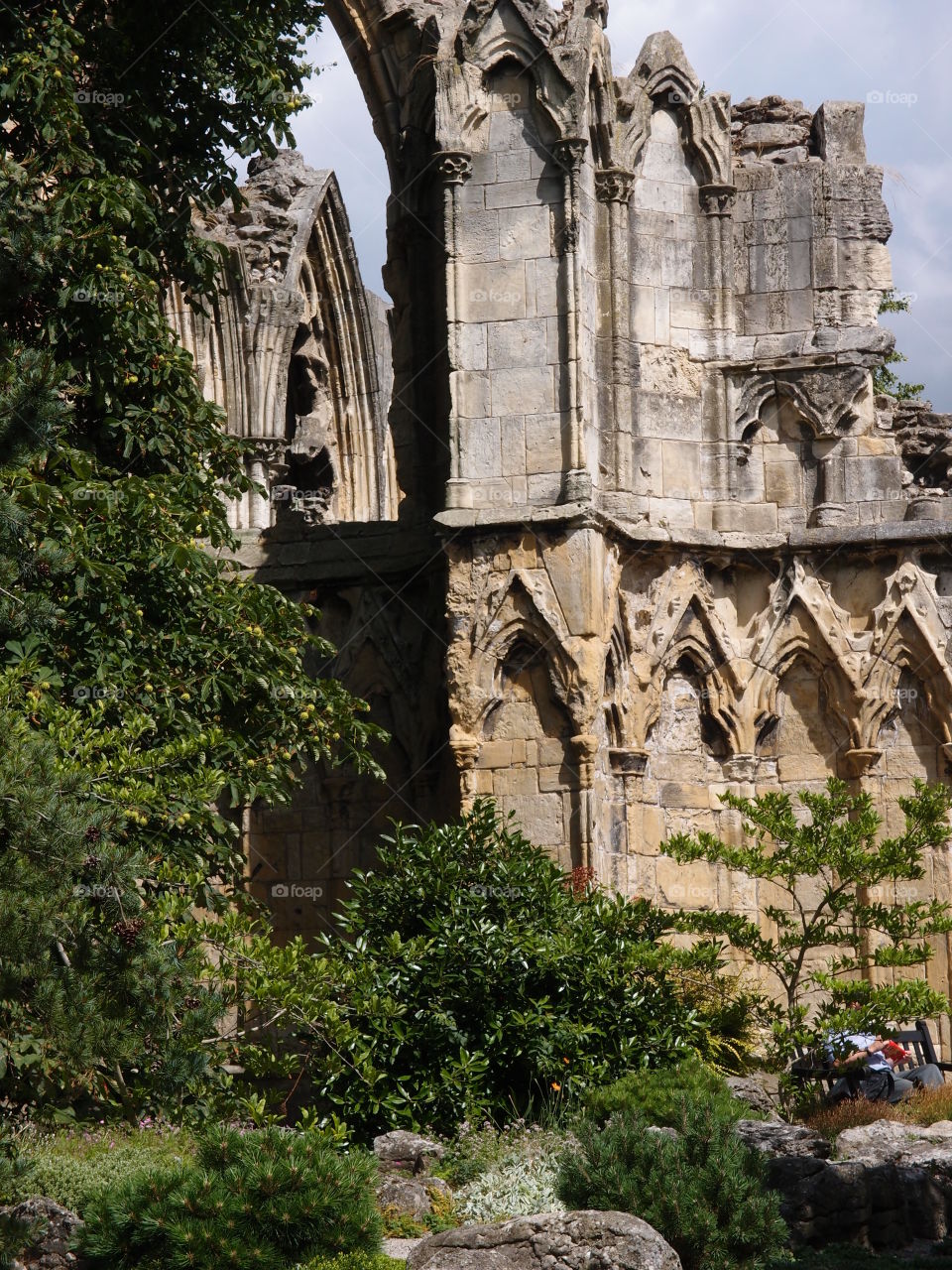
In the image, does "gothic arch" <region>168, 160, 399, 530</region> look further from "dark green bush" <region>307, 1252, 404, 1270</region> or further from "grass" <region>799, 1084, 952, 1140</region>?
"dark green bush" <region>307, 1252, 404, 1270</region>

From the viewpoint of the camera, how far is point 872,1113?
531 inches

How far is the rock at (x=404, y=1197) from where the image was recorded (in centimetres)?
1159

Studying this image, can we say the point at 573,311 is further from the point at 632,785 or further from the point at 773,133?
the point at 632,785

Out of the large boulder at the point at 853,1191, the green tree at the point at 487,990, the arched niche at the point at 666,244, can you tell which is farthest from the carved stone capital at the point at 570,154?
the large boulder at the point at 853,1191

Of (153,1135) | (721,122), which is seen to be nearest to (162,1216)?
(153,1135)

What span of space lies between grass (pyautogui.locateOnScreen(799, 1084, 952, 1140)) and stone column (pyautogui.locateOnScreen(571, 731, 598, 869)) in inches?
104

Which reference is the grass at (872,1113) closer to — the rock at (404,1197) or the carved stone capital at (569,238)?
the rock at (404,1197)

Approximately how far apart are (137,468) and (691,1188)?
616 cm

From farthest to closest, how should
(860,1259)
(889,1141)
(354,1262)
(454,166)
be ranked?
(454,166)
(889,1141)
(860,1259)
(354,1262)

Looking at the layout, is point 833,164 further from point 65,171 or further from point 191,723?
point 191,723

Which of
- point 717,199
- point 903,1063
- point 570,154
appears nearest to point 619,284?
point 570,154

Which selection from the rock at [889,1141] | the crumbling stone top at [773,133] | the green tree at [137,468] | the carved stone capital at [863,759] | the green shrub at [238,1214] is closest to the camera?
the green shrub at [238,1214]

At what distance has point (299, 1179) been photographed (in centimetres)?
996

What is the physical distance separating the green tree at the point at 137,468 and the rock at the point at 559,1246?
1555mm
